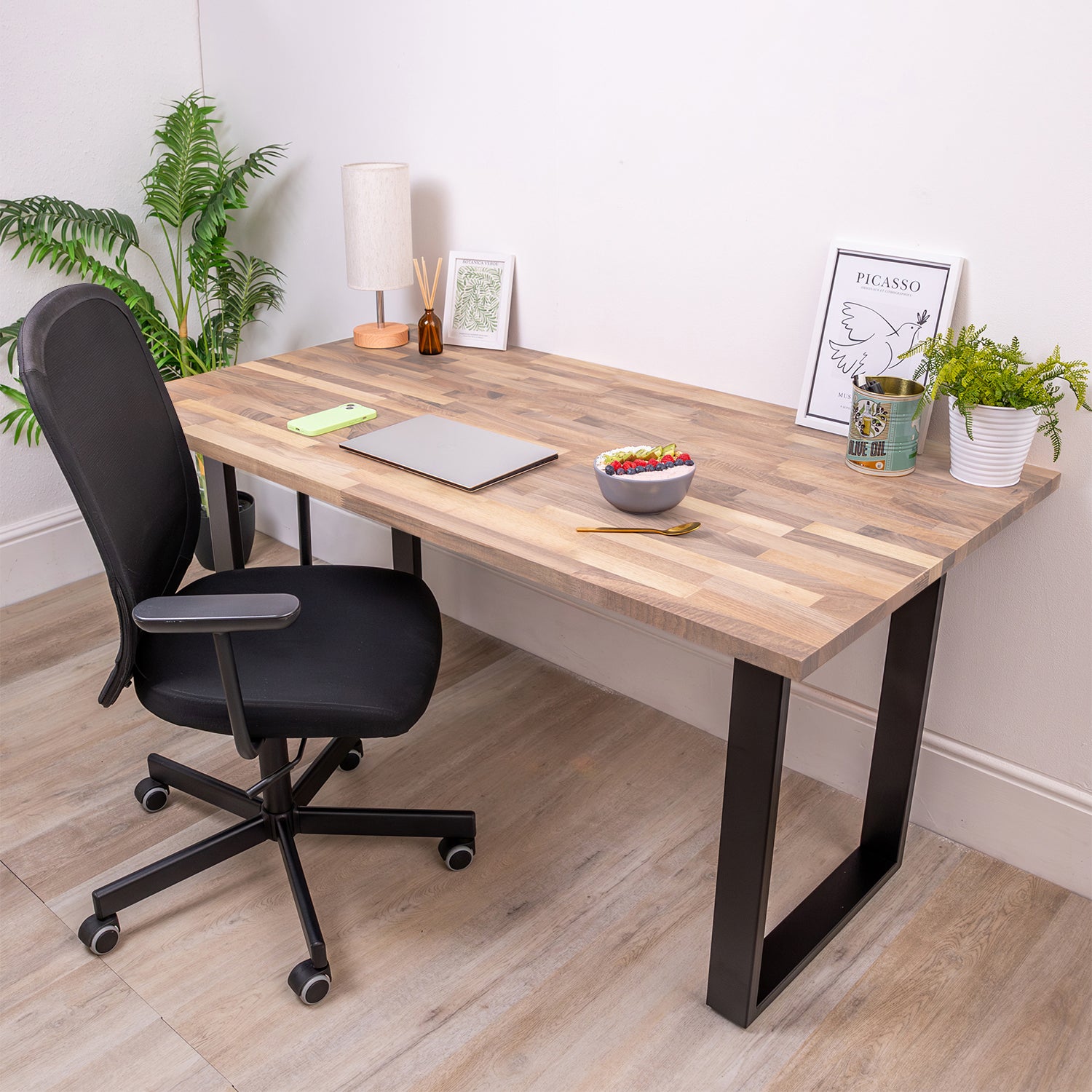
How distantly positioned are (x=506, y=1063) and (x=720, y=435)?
1.12 meters

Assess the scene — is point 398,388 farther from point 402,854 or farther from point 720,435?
point 402,854

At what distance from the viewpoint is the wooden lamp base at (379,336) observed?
2586mm

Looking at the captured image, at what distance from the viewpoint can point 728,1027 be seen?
1733mm

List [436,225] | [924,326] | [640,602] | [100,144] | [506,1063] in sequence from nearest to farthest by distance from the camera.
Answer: [640,602]
[506,1063]
[924,326]
[436,225]
[100,144]

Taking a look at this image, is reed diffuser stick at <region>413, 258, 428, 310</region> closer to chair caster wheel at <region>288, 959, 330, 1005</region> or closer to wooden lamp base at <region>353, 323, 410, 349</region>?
wooden lamp base at <region>353, 323, 410, 349</region>

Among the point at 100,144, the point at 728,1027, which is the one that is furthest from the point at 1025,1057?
the point at 100,144

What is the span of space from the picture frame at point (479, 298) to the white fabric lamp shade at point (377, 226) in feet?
0.38

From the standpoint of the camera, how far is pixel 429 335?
2.51 m

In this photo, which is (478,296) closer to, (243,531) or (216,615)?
(243,531)

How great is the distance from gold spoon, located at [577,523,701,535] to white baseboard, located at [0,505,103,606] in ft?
6.62

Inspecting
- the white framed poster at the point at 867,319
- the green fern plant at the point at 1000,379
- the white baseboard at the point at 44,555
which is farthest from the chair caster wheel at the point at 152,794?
the green fern plant at the point at 1000,379

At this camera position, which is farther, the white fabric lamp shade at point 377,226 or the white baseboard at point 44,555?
the white baseboard at point 44,555

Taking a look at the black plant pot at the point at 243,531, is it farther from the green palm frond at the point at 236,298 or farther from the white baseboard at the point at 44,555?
the green palm frond at the point at 236,298

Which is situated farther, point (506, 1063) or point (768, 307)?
point (768, 307)
